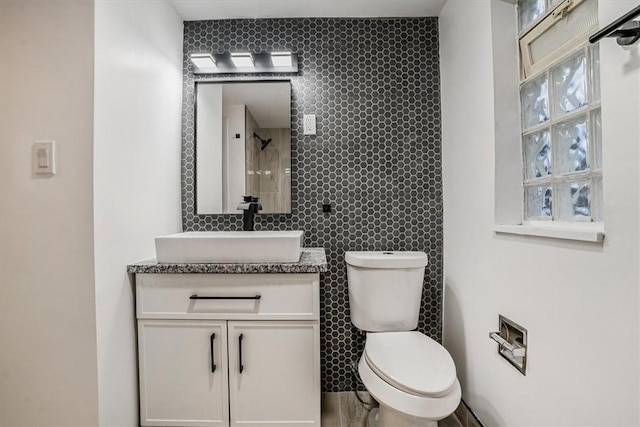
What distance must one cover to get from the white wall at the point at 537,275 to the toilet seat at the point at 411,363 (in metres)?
0.24

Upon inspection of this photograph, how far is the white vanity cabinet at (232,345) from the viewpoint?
4.73 ft

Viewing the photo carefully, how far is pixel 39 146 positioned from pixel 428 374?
171 cm

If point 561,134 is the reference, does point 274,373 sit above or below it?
below

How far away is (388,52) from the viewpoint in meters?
1.93

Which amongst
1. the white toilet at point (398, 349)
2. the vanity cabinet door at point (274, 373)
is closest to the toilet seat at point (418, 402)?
the white toilet at point (398, 349)

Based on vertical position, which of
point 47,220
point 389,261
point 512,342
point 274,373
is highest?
point 47,220

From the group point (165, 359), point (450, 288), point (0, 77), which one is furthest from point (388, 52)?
point (165, 359)

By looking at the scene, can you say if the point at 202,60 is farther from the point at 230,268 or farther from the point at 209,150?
the point at 230,268

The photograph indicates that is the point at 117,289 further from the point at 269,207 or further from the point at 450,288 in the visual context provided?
the point at 450,288

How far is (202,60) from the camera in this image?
1893 millimetres

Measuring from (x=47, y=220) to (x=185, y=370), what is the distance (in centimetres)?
84

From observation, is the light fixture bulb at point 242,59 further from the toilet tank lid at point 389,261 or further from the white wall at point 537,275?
the toilet tank lid at point 389,261

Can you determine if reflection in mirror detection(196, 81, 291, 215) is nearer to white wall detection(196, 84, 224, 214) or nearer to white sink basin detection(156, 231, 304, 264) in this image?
white wall detection(196, 84, 224, 214)

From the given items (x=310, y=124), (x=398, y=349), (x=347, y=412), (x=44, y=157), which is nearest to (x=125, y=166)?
(x=44, y=157)
